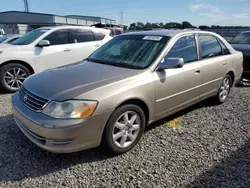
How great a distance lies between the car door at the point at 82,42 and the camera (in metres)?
6.30

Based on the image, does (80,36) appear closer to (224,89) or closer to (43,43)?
(43,43)

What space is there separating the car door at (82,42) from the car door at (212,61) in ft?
11.6

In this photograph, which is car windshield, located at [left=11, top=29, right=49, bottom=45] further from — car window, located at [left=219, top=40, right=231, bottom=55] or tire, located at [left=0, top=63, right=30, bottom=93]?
car window, located at [left=219, top=40, right=231, bottom=55]

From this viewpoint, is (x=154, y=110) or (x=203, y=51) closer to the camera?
(x=154, y=110)

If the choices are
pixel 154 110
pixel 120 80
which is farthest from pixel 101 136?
pixel 154 110

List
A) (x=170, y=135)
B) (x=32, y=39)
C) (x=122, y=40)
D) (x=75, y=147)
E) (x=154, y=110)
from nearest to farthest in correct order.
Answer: (x=75, y=147), (x=154, y=110), (x=170, y=135), (x=122, y=40), (x=32, y=39)

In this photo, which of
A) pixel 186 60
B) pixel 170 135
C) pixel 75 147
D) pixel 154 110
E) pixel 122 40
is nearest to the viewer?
pixel 75 147

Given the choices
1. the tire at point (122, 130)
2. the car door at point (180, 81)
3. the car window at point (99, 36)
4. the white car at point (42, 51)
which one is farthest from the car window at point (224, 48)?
the car window at point (99, 36)

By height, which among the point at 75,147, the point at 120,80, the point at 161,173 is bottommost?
the point at 161,173

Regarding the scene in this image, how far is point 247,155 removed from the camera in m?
2.83

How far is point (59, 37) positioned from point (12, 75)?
1614 millimetres

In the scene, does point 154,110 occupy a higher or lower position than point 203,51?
lower

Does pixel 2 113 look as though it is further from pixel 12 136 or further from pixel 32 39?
pixel 32 39

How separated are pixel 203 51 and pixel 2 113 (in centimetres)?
383
